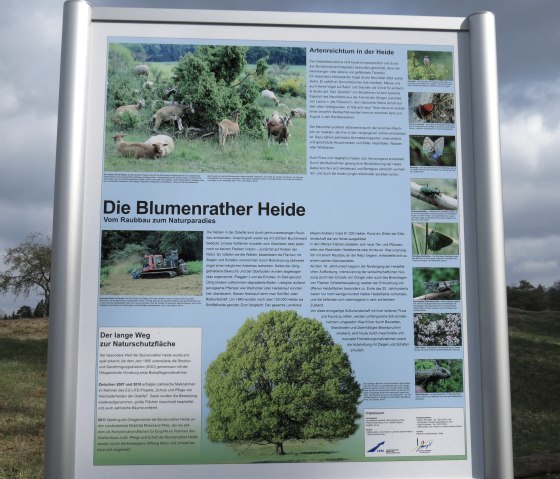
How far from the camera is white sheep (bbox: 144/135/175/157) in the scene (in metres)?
3.11

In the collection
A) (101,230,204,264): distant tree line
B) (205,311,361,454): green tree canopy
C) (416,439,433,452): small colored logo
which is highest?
(101,230,204,264): distant tree line

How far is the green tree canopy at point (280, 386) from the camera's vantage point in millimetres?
2953

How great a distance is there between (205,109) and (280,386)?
147 centimetres

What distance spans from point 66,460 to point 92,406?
10.6 inches

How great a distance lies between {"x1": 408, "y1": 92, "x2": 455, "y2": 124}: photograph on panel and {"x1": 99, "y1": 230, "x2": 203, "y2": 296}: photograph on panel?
131cm

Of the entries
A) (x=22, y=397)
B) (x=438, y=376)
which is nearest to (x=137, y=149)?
(x=438, y=376)

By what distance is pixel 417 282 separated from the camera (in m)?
3.10

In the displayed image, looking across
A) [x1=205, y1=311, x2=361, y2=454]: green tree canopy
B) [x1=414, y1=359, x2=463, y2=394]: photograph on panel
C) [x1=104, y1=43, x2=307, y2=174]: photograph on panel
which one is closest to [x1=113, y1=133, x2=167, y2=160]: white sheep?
[x1=104, y1=43, x2=307, y2=174]: photograph on panel

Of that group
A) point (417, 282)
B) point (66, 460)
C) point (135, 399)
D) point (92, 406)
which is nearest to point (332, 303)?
point (417, 282)

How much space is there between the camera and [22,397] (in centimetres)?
1164

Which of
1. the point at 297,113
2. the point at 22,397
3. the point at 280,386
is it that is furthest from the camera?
the point at 22,397

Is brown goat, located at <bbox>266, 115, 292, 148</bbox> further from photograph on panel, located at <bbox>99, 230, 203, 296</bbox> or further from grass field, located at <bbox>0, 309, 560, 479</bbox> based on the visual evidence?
grass field, located at <bbox>0, 309, 560, 479</bbox>

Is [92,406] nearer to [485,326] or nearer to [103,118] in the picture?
[103,118]

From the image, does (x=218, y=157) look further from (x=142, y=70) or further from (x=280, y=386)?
(x=280, y=386)
